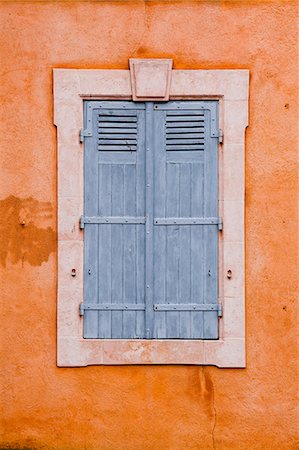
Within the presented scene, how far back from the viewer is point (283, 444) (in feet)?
18.5

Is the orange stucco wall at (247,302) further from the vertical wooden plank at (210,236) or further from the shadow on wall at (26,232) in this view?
the vertical wooden plank at (210,236)

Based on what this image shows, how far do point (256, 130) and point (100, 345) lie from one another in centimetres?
216

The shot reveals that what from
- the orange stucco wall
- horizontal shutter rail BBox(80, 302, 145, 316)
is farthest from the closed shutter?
the orange stucco wall

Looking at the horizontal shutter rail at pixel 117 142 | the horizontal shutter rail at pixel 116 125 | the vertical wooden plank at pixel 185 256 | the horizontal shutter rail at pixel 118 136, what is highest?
the horizontal shutter rail at pixel 116 125

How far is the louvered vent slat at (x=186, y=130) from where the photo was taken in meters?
5.73

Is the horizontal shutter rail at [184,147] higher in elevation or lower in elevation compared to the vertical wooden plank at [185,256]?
→ higher

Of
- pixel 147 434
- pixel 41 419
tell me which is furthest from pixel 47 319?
pixel 147 434

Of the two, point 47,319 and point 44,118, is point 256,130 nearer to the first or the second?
point 44,118

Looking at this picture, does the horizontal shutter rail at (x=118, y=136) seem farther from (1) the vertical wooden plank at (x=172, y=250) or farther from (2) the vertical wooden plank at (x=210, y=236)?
(2) the vertical wooden plank at (x=210, y=236)

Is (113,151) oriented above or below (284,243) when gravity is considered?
above

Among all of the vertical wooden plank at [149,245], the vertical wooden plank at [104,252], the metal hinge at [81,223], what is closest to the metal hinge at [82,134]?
the vertical wooden plank at [104,252]

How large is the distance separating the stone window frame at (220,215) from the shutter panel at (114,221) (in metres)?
0.09

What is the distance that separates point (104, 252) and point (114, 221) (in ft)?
0.88

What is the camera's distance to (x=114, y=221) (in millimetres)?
5711
